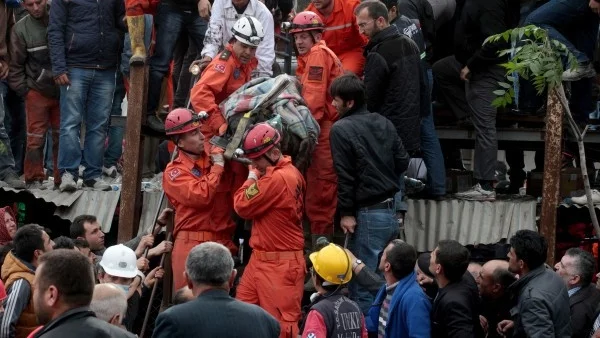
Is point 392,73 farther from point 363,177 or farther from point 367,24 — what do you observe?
point 363,177

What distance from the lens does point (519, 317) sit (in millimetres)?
10258

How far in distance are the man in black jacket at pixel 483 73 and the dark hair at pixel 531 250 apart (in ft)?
11.6

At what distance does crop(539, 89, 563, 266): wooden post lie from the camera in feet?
42.6

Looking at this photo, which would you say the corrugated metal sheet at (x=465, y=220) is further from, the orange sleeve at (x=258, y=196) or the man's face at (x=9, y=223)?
the man's face at (x=9, y=223)

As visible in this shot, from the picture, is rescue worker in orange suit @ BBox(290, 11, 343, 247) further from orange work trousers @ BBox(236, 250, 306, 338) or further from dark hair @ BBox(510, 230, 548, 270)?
dark hair @ BBox(510, 230, 548, 270)

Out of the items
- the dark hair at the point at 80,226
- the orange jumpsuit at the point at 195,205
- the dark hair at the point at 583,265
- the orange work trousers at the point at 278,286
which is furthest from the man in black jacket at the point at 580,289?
the dark hair at the point at 80,226

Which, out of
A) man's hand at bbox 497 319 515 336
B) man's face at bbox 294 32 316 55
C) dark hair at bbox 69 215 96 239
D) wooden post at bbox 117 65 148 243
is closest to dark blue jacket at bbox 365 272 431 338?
man's hand at bbox 497 319 515 336

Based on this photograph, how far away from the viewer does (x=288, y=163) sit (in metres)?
11.6

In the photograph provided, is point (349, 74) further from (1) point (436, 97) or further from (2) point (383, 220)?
(1) point (436, 97)

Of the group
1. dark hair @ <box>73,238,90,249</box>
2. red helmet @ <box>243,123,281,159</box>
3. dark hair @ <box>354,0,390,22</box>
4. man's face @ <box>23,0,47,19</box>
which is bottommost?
dark hair @ <box>73,238,90,249</box>

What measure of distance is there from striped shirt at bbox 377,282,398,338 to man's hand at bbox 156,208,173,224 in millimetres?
2922

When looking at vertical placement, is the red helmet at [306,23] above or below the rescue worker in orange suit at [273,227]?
above

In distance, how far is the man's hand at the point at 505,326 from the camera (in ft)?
34.7

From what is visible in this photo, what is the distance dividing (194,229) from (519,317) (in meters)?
3.36
